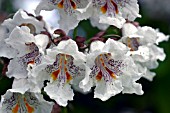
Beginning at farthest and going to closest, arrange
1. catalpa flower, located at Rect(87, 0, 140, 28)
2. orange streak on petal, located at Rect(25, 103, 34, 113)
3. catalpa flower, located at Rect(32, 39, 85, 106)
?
orange streak on petal, located at Rect(25, 103, 34, 113)
catalpa flower, located at Rect(87, 0, 140, 28)
catalpa flower, located at Rect(32, 39, 85, 106)

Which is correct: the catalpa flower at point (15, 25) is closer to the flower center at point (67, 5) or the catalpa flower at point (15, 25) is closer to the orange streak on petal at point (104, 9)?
the flower center at point (67, 5)

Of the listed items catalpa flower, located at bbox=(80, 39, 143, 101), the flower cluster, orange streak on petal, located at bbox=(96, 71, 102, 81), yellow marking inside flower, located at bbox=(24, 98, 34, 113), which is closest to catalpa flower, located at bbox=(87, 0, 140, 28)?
the flower cluster

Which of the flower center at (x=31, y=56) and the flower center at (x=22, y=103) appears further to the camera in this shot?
the flower center at (x=22, y=103)

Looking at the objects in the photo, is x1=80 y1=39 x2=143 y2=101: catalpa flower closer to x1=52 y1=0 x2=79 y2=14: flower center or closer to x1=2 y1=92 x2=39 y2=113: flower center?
x1=52 y1=0 x2=79 y2=14: flower center

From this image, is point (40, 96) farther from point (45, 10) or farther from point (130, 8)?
point (130, 8)

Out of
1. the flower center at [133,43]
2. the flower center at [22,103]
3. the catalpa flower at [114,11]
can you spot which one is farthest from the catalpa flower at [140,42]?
the flower center at [22,103]

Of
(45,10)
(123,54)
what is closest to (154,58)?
(123,54)
